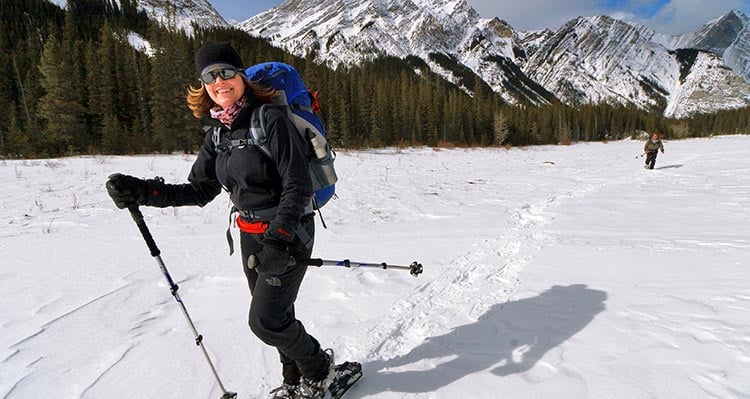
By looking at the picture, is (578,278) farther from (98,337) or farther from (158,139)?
(158,139)

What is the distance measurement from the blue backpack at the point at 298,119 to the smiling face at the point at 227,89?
142mm

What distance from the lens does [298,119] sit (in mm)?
2385

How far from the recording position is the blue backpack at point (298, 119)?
229cm

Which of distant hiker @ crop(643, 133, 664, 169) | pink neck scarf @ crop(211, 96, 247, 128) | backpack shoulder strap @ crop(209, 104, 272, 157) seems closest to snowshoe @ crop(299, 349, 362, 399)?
backpack shoulder strap @ crop(209, 104, 272, 157)

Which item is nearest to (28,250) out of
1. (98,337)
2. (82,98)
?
(98,337)

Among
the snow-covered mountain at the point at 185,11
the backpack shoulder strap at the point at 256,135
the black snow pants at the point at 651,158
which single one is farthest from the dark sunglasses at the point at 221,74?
the snow-covered mountain at the point at 185,11

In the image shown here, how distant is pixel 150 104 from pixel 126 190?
1825 inches

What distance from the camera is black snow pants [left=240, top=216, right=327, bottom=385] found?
2352mm

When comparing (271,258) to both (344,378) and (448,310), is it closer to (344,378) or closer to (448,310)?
(344,378)

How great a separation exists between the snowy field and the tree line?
31.6 m

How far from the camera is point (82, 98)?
4041cm

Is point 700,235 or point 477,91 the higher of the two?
point 477,91

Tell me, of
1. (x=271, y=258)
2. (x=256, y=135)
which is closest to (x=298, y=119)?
(x=256, y=135)

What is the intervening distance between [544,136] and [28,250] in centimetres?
9188
